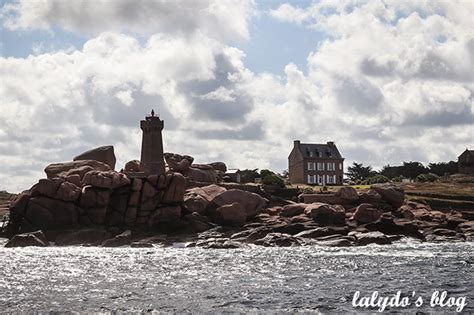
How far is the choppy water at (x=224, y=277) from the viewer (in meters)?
25.7

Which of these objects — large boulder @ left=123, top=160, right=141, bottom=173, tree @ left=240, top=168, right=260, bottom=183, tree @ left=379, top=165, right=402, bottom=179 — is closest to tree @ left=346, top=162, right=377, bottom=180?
tree @ left=379, top=165, right=402, bottom=179

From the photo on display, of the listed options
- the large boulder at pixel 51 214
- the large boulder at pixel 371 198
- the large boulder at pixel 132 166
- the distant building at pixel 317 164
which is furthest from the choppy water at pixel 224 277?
the distant building at pixel 317 164

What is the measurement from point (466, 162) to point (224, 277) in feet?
338

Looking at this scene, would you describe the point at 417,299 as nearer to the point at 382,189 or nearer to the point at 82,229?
the point at 82,229

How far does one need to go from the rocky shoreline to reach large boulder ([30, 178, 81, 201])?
8cm

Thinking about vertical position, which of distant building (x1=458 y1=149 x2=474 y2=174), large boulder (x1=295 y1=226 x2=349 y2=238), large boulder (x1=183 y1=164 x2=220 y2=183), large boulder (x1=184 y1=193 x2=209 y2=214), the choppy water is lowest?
the choppy water

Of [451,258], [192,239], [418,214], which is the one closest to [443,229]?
[418,214]

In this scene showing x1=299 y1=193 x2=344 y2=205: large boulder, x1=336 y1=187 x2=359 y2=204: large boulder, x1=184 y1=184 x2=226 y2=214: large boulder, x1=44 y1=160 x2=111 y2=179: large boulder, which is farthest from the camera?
x1=299 y1=193 x2=344 y2=205: large boulder

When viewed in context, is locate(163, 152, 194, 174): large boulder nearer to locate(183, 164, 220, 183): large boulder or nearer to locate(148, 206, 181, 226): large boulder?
locate(183, 164, 220, 183): large boulder

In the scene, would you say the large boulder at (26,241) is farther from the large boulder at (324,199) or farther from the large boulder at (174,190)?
the large boulder at (324,199)

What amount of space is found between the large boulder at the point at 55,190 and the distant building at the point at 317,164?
59766mm

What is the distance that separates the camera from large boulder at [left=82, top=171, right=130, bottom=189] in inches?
2239

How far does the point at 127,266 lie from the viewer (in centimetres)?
3828

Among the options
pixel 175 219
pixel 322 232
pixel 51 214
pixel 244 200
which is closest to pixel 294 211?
pixel 244 200
